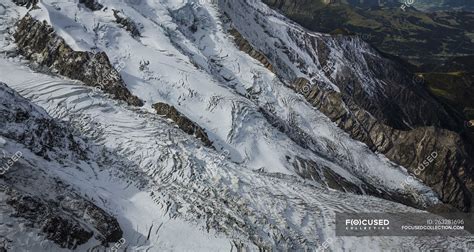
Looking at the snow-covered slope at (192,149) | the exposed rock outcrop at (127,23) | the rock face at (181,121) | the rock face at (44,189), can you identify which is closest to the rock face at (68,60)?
the snow-covered slope at (192,149)

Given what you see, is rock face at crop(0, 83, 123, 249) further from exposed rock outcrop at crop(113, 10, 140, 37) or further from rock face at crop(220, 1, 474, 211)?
rock face at crop(220, 1, 474, 211)

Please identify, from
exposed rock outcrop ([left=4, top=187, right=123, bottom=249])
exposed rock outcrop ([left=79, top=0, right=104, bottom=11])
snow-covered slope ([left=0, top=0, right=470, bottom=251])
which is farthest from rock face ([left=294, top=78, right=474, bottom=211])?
exposed rock outcrop ([left=4, top=187, right=123, bottom=249])

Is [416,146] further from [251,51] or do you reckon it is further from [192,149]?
[192,149]

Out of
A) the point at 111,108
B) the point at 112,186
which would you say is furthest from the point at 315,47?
the point at 112,186

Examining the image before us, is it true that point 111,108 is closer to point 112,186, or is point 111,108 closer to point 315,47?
point 112,186

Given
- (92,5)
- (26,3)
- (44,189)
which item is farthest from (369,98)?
(44,189)
